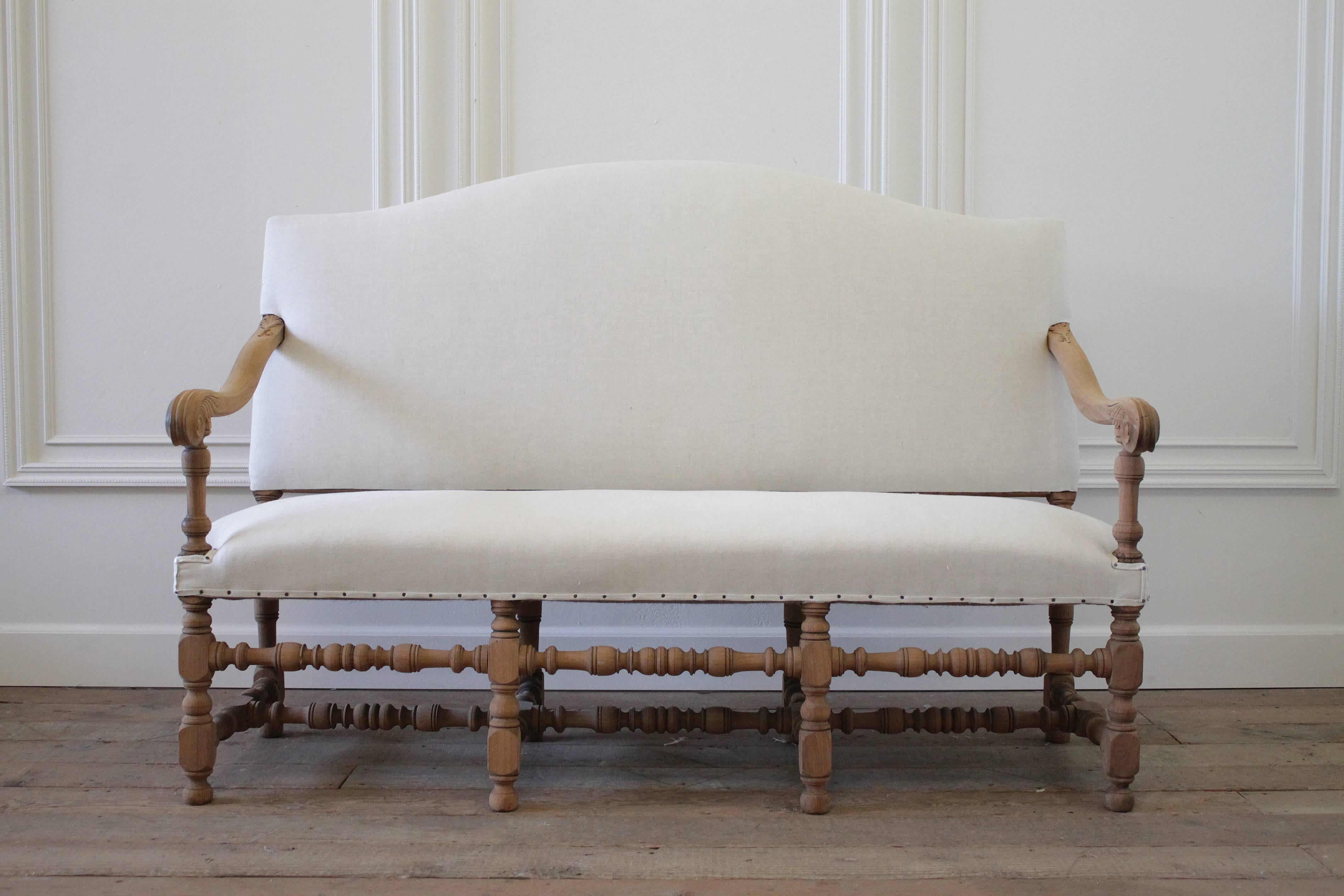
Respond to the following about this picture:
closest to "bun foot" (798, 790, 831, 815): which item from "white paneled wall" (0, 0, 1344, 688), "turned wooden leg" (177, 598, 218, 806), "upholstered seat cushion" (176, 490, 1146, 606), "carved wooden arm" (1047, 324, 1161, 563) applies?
"upholstered seat cushion" (176, 490, 1146, 606)

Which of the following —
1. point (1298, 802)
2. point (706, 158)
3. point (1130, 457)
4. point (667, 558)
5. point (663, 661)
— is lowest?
point (1298, 802)

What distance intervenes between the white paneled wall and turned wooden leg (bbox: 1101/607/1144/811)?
0.64m

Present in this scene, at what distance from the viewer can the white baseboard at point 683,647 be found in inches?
74.8

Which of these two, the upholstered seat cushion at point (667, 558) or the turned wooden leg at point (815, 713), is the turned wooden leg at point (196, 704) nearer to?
the upholstered seat cushion at point (667, 558)

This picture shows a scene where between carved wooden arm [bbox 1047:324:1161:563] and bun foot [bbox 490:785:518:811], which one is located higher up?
carved wooden arm [bbox 1047:324:1161:563]

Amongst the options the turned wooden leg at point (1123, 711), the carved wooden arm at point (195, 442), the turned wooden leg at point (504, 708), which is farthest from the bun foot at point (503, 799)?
the turned wooden leg at point (1123, 711)

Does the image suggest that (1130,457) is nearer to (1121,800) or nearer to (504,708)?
(1121,800)

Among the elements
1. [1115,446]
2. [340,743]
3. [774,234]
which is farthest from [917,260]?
[340,743]

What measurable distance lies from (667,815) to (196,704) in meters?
0.74

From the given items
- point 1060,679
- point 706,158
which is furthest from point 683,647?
point 706,158

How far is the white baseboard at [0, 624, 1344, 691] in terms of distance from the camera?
190 centimetres

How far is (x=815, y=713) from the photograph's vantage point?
1.23 m

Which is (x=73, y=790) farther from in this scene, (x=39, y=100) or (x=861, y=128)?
(x=861, y=128)

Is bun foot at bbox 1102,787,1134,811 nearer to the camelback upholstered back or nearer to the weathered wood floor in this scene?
the weathered wood floor
